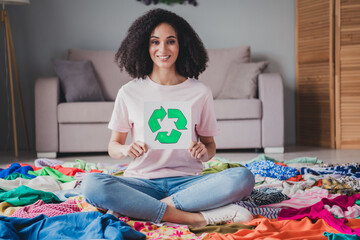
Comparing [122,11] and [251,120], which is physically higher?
[122,11]

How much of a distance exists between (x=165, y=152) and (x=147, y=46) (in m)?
0.45

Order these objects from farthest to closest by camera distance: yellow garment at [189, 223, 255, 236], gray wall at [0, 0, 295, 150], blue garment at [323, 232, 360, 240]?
gray wall at [0, 0, 295, 150] < yellow garment at [189, 223, 255, 236] < blue garment at [323, 232, 360, 240]

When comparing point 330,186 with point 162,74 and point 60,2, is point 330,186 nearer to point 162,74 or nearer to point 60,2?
point 162,74

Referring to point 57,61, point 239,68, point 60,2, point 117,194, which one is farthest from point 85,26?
point 117,194

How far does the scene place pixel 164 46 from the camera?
6.31 ft

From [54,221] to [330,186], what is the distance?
1347 millimetres

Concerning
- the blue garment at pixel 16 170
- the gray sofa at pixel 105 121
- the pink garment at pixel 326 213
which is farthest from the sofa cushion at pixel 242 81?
the pink garment at pixel 326 213

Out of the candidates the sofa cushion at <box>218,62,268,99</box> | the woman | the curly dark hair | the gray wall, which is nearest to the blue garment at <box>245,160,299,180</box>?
the woman

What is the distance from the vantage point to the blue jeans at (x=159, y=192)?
1693 millimetres

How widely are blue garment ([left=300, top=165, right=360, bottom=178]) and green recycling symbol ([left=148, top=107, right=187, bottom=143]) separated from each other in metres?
1.29

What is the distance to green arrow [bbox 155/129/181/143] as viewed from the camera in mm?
1770

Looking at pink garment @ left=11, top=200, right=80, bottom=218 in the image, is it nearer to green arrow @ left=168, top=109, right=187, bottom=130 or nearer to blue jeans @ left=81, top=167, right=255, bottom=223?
blue jeans @ left=81, top=167, right=255, bottom=223

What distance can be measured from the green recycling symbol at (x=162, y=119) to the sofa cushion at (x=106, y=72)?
3.18 m

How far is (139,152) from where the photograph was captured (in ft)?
5.75
